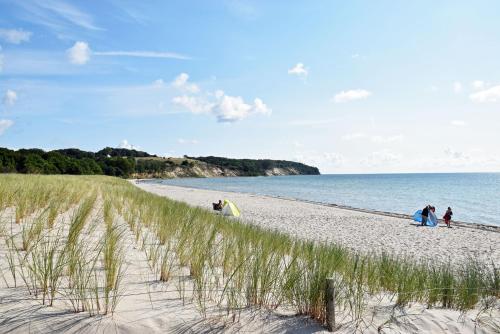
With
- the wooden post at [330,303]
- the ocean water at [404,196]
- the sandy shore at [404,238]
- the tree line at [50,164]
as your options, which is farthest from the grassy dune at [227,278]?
the tree line at [50,164]

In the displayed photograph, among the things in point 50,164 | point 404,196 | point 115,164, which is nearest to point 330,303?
point 404,196

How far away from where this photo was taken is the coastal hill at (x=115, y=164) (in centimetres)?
5801

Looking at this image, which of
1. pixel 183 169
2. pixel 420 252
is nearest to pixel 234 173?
pixel 183 169

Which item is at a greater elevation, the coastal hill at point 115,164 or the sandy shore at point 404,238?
the coastal hill at point 115,164

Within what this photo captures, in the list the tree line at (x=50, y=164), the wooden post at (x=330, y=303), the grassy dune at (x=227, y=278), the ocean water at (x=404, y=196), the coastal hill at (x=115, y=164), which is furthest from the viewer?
the coastal hill at (x=115, y=164)

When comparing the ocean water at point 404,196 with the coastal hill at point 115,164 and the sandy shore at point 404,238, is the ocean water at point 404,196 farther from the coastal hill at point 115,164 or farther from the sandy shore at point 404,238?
the coastal hill at point 115,164

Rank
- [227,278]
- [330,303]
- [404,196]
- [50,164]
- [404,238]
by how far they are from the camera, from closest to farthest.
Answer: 1. [330,303]
2. [227,278]
3. [404,238]
4. [404,196]
5. [50,164]

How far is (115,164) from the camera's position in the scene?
351ft

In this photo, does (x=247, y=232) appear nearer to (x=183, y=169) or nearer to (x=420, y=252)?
(x=420, y=252)

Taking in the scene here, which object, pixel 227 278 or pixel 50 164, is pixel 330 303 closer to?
pixel 227 278

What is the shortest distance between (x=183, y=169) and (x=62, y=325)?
15892cm

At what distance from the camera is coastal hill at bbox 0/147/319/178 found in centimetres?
5801

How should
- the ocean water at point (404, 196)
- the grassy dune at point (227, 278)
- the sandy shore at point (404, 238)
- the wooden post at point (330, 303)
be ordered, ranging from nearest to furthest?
the wooden post at point (330, 303) → the grassy dune at point (227, 278) → the sandy shore at point (404, 238) → the ocean water at point (404, 196)

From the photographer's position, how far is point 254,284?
3.69 metres
